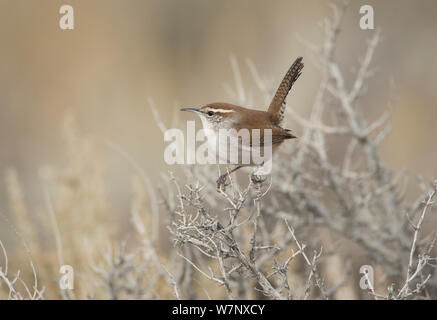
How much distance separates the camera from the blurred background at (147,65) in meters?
8.14

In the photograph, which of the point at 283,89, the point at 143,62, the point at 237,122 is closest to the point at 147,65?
the point at 143,62

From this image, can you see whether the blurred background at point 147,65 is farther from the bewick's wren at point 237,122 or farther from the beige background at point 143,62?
the bewick's wren at point 237,122

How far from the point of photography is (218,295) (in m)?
4.65

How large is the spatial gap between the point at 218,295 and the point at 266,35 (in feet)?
16.4

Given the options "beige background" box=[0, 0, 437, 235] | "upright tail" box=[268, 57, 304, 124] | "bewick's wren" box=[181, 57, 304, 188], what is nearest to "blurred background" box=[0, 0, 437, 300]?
"beige background" box=[0, 0, 437, 235]

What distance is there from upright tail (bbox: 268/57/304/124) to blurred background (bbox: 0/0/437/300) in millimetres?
3808

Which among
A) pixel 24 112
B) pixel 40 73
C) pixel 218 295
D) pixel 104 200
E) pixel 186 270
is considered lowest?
pixel 218 295

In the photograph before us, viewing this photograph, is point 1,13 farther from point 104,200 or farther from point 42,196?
point 104,200

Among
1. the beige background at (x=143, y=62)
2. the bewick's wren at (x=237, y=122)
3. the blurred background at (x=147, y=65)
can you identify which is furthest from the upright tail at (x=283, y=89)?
the beige background at (x=143, y=62)

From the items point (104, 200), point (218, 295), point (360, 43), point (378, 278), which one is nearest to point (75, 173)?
point (104, 200)

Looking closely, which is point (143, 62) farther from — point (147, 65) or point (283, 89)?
point (283, 89)

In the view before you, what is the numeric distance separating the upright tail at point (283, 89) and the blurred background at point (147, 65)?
3808 mm
